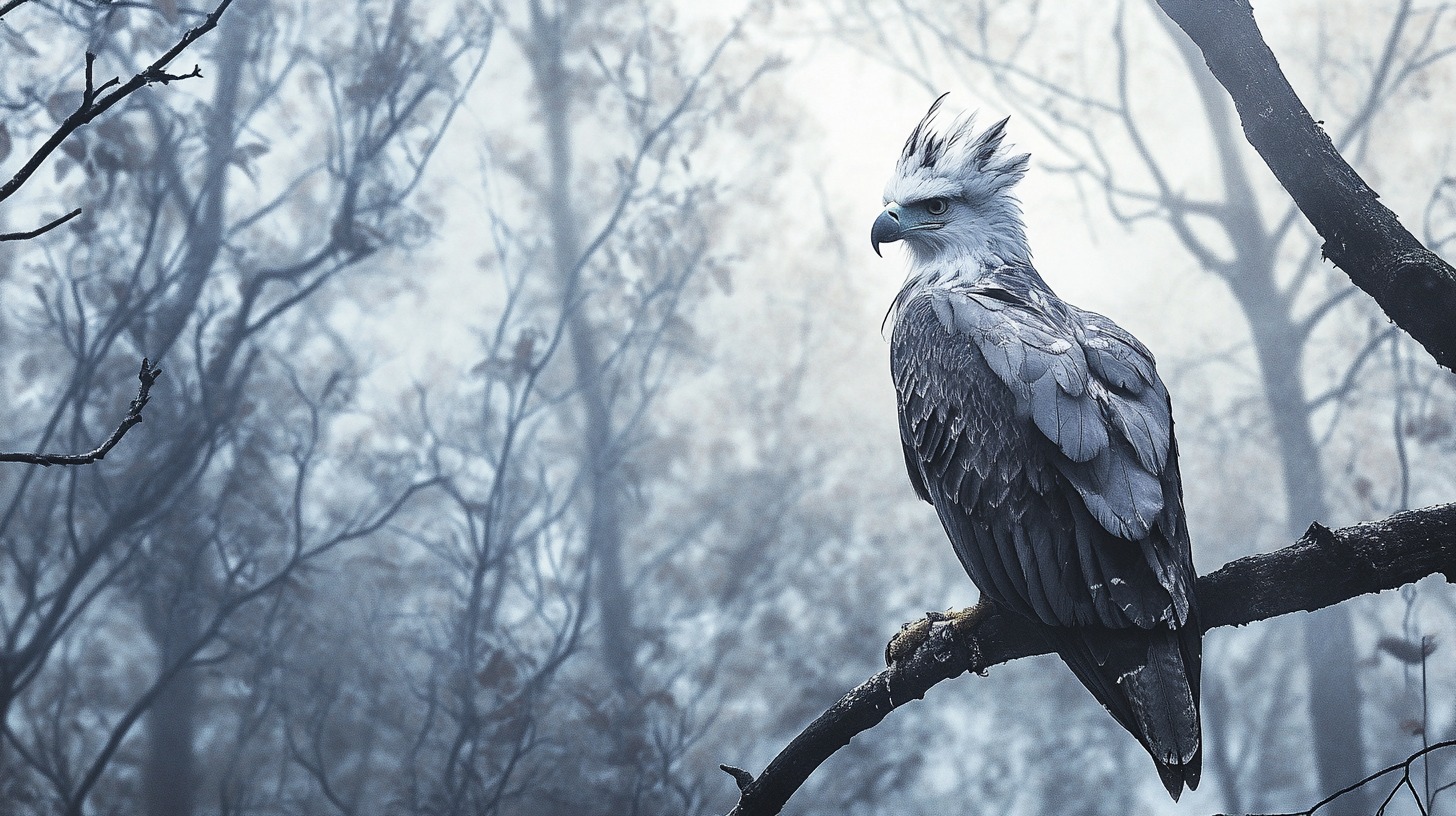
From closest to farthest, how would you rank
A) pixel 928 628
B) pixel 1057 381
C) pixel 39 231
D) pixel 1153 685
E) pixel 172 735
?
pixel 39 231 < pixel 1153 685 < pixel 1057 381 < pixel 928 628 < pixel 172 735

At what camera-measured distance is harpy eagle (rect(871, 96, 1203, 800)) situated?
1489 mm

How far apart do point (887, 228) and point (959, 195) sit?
17cm

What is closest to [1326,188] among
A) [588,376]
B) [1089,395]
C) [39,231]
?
[1089,395]

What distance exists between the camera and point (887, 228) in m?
2.23

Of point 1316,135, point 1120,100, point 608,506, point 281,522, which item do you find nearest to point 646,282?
point 608,506

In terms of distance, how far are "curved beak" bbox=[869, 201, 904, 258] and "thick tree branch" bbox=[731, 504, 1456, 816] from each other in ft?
2.71

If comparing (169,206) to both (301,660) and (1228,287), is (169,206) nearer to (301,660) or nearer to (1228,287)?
(301,660)

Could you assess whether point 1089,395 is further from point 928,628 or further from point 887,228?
point 887,228

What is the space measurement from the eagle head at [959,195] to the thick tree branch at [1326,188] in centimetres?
56

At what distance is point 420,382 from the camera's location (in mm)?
3422

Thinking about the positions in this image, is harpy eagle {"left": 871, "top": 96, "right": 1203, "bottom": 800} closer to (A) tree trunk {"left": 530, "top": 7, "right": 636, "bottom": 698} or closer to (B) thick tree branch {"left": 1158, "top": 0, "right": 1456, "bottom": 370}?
(B) thick tree branch {"left": 1158, "top": 0, "right": 1456, "bottom": 370}

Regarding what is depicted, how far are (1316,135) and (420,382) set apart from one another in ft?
8.56

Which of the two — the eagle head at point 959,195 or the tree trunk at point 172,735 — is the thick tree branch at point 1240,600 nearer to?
the eagle head at point 959,195

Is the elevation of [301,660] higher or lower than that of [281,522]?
lower
